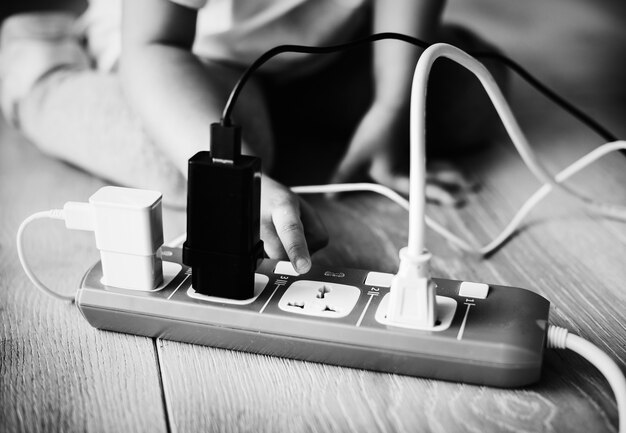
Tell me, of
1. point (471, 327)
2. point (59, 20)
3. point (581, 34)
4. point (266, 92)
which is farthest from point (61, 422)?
point (581, 34)

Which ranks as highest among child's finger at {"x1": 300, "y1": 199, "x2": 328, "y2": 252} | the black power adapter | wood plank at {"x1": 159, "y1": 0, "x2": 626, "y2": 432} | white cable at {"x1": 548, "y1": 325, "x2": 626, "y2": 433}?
the black power adapter

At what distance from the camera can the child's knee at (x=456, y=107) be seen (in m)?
0.90

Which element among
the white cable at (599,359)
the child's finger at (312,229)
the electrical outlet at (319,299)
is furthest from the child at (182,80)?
the white cable at (599,359)

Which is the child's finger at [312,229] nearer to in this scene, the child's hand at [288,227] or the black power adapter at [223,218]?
the child's hand at [288,227]

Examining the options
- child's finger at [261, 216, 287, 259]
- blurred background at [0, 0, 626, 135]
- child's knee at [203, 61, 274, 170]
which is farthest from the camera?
blurred background at [0, 0, 626, 135]

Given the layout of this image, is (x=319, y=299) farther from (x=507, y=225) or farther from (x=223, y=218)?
(x=507, y=225)

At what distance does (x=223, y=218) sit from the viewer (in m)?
0.46

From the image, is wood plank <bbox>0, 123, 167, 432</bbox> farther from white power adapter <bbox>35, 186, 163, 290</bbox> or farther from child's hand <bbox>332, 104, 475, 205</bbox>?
child's hand <bbox>332, 104, 475, 205</bbox>

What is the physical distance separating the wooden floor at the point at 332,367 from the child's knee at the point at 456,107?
34 mm

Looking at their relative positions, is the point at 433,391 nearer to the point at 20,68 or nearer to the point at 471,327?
the point at 471,327

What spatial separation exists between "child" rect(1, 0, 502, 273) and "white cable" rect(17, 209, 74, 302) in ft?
0.56

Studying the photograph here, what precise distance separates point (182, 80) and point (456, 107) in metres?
0.35

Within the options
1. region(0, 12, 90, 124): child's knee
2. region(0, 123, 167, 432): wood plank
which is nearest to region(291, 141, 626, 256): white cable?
region(0, 123, 167, 432): wood plank

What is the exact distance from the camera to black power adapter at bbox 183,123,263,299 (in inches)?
17.8
